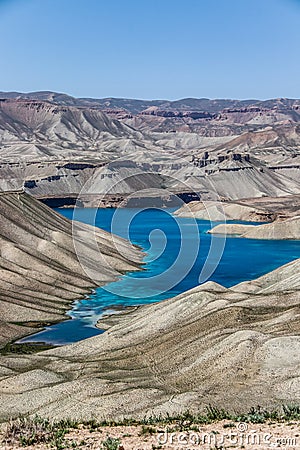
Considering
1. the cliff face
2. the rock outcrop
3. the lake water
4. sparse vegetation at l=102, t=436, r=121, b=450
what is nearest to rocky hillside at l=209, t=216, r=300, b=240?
the lake water

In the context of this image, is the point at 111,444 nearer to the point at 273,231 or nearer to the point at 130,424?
the point at 130,424

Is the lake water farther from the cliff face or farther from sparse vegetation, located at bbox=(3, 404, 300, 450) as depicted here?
sparse vegetation, located at bbox=(3, 404, 300, 450)

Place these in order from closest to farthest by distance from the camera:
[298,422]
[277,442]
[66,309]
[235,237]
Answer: [277,442], [298,422], [66,309], [235,237]

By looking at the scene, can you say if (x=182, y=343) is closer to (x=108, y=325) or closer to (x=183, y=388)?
(x=183, y=388)

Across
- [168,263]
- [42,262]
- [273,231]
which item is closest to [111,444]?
[42,262]

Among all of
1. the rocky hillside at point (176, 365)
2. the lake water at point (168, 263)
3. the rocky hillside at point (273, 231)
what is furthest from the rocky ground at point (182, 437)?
the rocky hillside at point (273, 231)

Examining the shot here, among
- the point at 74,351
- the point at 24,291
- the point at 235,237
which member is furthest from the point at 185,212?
the point at 74,351

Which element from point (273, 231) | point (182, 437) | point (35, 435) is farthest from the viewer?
point (273, 231)
